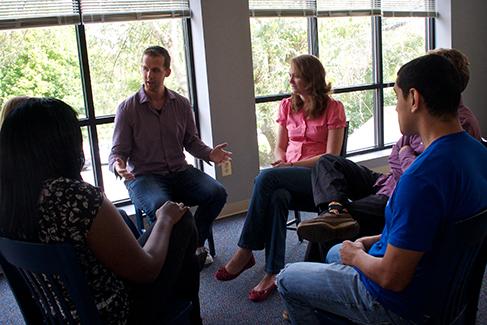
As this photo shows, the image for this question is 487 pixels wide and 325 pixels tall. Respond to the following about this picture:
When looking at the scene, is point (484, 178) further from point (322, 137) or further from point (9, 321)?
point (9, 321)

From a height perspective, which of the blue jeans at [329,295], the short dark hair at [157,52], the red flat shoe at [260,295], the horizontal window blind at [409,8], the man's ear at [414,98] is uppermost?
the horizontal window blind at [409,8]

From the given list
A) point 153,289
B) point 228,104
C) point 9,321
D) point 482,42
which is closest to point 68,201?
point 153,289

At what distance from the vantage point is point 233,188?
385cm

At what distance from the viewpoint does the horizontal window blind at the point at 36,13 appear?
2928 mm

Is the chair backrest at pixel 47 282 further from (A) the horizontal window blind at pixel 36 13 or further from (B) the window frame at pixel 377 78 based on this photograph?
(B) the window frame at pixel 377 78

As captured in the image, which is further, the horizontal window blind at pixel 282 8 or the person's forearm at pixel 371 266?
the horizontal window blind at pixel 282 8

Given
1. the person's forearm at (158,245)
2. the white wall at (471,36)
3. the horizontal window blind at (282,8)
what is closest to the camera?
the person's forearm at (158,245)

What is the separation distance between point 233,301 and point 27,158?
1483mm

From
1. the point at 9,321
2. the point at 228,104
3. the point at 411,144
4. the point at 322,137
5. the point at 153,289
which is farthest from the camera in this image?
the point at 228,104

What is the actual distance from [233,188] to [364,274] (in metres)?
2.48

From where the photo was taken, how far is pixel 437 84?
1.31 m

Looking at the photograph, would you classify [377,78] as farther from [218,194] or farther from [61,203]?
[61,203]

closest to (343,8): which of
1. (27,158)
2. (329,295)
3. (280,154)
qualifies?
(280,154)

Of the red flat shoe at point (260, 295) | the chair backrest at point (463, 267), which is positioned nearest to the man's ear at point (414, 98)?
the chair backrest at point (463, 267)
